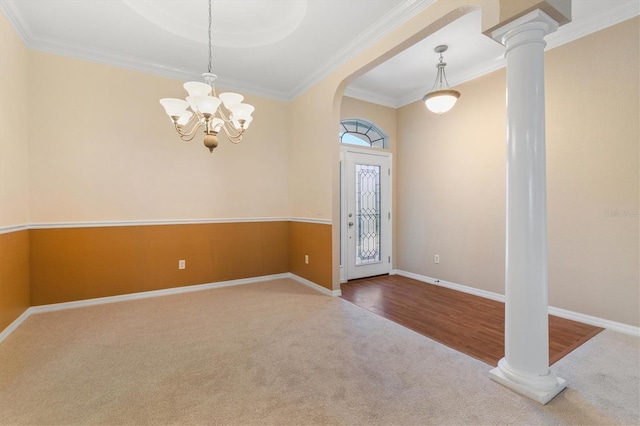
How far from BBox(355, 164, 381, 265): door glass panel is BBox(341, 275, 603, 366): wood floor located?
0.55 meters

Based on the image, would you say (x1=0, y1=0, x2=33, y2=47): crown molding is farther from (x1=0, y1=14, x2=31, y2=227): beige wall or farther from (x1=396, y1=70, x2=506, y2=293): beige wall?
(x1=396, y1=70, x2=506, y2=293): beige wall

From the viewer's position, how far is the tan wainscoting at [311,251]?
4.10 meters

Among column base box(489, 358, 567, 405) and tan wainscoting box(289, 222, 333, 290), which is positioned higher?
tan wainscoting box(289, 222, 333, 290)

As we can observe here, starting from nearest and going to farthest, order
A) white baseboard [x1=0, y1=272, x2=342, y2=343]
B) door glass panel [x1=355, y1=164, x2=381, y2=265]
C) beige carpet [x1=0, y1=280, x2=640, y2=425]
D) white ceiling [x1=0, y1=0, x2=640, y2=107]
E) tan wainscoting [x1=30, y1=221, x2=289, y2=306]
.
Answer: beige carpet [x1=0, y1=280, x2=640, y2=425] < white ceiling [x1=0, y1=0, x2=640, y2=107] < white baseboard [x1=0, y1=272, x2=342, y2=343] < tan wainscoting [x1=30, y1=221, x2=289, y2=306] < door glass panel [x1=355, y1=164, x2=381, y2=265]

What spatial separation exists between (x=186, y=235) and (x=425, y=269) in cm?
379

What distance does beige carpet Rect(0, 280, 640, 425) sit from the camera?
1731 millimetres

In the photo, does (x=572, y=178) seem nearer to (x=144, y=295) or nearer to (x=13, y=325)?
(x=144, y=295)

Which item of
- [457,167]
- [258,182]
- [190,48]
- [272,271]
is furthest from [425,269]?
[190,48]

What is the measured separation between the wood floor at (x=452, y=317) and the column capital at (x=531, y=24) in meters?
2.42

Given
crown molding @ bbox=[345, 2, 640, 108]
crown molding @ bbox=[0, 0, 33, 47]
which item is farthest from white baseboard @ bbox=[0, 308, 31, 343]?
crown molding @ bbox=[345, 2, 640, 108]

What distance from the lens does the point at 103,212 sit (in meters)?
3.68

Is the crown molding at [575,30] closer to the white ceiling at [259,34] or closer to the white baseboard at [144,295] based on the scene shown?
the white ceiling at [259,34]

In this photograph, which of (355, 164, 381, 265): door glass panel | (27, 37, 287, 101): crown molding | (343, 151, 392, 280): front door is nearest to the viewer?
(27, 37, 287, 101): crown molding

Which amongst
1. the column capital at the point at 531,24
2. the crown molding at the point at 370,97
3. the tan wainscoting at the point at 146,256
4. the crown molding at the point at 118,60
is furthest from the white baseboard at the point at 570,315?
the crown molding at the point at 118,60
